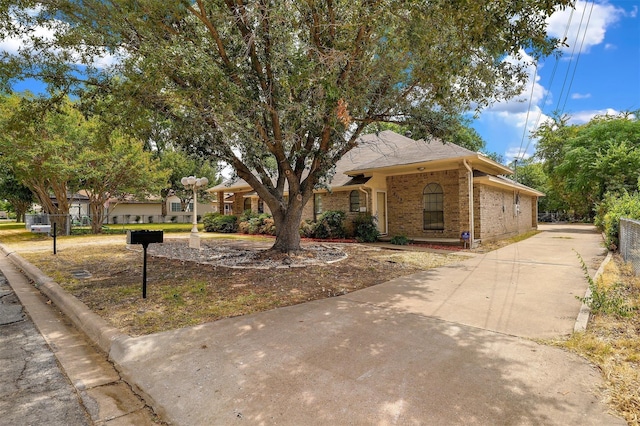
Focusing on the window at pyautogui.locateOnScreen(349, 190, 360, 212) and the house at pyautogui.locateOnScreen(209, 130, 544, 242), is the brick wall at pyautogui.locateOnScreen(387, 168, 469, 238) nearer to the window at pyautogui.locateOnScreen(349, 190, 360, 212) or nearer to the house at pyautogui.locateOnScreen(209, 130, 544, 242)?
the house at pyautogui.locateOnScreen(209, 130, 544, 242)

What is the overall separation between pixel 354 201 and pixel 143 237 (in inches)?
472

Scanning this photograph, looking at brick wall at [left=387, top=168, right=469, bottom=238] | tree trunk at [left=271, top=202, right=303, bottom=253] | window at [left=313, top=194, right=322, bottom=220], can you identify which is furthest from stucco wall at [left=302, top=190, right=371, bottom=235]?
tree trunk at [left=271, top=202, right=303, bottom=253]

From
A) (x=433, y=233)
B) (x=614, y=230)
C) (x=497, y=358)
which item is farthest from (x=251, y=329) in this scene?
(x=614, y=230)

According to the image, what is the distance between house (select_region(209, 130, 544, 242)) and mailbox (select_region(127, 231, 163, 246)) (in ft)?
27.5

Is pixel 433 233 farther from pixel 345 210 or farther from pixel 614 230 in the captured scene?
pixel 614 230

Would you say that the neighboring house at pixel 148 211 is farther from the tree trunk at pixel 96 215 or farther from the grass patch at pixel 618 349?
the grass patch at pixel 618 349

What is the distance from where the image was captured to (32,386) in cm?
321

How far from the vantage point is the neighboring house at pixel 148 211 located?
41719mm

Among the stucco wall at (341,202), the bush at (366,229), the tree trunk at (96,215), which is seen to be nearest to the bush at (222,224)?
the tree trunk at (96,215)

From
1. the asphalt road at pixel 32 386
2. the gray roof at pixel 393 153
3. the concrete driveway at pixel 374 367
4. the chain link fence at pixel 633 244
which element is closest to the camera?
the concrete driveway at pixel 374 367

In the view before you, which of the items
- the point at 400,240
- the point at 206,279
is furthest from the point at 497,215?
the point at 206,279

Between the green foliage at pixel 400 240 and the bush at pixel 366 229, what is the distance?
2.87 feet

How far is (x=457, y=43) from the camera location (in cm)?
613

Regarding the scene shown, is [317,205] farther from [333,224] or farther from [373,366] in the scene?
[373,366]
